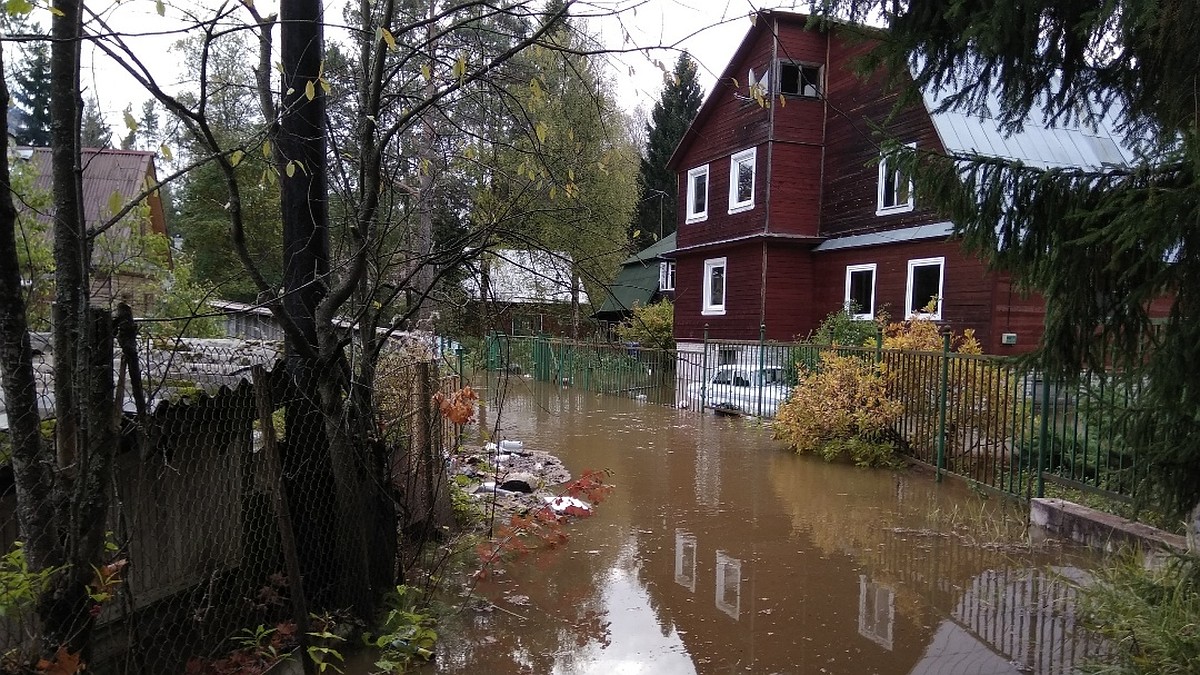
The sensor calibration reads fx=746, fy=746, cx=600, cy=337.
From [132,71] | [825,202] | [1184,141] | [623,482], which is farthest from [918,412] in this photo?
[825,202]

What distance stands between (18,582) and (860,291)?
62.6 feet

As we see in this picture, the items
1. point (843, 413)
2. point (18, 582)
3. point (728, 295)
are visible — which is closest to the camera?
point (18, 582)

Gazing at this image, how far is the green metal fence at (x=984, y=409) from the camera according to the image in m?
5.36

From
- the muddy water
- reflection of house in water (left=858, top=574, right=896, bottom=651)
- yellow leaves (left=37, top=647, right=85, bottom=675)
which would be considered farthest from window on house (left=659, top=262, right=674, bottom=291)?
yellow leaves (left=37, top=647, right=85, bottom=675)

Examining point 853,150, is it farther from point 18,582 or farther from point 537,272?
point 18,582

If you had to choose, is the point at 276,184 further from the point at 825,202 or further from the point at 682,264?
the point at 682,264

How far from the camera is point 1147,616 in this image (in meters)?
3.85

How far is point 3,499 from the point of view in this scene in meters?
2.72

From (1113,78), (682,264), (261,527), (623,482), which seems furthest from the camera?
(682,264)

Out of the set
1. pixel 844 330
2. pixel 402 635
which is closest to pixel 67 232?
pixel 402 635

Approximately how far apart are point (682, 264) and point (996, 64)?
21.0 metres

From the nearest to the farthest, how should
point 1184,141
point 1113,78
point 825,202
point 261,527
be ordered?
point 1184,141 → point 261,527 → point 1113,78 → point 825,202

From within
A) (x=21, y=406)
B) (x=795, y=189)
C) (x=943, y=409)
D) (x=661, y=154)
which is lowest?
(x=943, y=409)

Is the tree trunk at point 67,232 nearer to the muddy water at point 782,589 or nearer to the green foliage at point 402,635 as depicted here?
the green foliage at point 402,635
